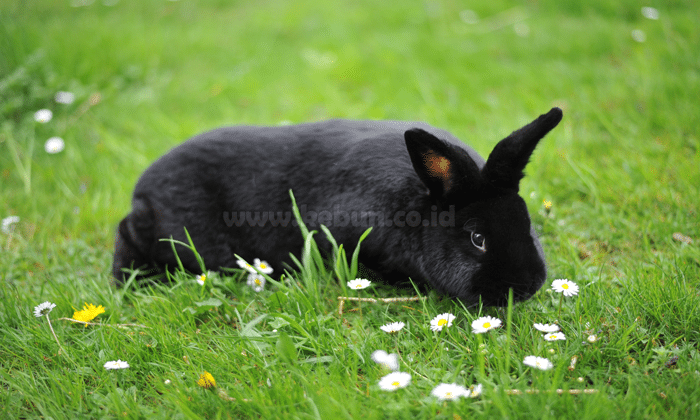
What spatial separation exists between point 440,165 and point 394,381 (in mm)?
1016

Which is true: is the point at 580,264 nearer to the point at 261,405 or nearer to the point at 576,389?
the point at 576,389

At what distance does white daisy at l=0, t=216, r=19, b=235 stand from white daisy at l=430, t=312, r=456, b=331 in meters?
3.00

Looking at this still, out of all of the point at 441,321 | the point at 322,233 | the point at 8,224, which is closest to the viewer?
the point at 441,321

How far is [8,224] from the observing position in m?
3.38

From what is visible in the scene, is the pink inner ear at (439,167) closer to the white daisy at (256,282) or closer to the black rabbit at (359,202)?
the black rabbit at (359,202)

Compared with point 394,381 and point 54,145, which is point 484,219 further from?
point 54,145

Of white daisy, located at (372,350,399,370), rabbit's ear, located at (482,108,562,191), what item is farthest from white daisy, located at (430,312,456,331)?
rabbit's ear, located at (482,108,562,191)

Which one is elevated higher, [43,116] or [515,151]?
[515,151]

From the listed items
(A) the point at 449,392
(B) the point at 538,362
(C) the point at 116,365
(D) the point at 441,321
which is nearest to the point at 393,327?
(D) the point at 441,321

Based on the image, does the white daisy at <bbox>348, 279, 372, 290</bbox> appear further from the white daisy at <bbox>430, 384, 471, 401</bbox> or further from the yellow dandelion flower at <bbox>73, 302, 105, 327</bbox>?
the yellow dandelion flower at <bbox>73, 302, 105, 327</bbox>

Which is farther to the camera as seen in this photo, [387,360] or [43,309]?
[43,309]

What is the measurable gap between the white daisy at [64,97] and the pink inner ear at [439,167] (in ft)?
12.5

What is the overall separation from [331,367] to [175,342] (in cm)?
75

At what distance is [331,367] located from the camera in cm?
195
